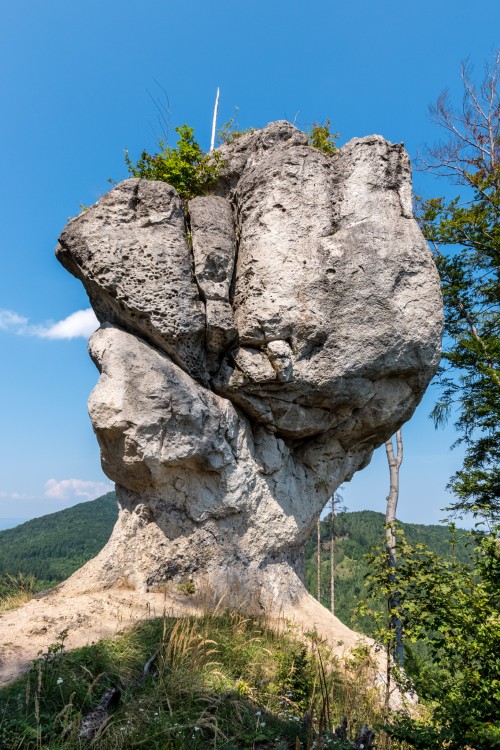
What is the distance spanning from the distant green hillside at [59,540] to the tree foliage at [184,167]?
22756 mm

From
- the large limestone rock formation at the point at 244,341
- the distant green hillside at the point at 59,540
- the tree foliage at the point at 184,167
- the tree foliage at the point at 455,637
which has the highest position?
the tree foliage at the point at 184,167

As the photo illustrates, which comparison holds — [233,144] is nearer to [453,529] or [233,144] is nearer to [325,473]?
[325,473]

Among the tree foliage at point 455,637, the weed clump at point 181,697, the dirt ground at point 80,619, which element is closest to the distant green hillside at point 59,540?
the dirt ground at point 80,619

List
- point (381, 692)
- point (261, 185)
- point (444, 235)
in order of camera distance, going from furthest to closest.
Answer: point (444, 235) → point (261, 185) → point (381, 692)

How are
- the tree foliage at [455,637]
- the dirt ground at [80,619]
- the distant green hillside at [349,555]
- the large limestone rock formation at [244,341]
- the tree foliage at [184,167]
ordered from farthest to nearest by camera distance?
the distant green hillside at [349,555], the tree foliage at [184,167], the large limestone rock formation at [244,341], the dirt ground at [80,619], the tree foliage at [455,637]

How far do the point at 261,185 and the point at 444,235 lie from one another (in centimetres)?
699

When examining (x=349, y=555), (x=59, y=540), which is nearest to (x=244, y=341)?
(x=59, y=540)

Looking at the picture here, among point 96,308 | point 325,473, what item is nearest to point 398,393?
point 325,473

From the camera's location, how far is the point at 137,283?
23.5 ft

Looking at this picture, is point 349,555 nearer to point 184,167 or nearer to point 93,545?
point 93,545

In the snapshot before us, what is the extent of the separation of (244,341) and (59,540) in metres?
40.4

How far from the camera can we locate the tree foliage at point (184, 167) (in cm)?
884

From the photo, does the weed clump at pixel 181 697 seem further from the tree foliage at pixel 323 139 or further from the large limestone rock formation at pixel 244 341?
the tree foliage at pixel 323 139

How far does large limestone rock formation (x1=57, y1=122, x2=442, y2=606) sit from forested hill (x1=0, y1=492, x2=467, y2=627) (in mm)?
22376
